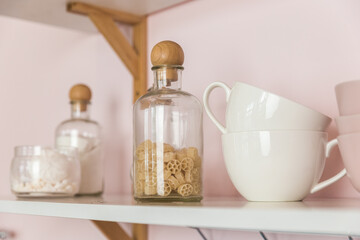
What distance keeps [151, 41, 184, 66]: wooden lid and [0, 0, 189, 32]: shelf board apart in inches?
11.9

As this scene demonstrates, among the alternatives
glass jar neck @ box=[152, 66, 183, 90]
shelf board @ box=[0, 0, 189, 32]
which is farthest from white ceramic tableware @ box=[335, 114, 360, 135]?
shelf board @ box=[0, 0, 189, 32]

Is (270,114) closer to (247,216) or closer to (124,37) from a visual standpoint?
(247,216)

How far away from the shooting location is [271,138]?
0.66 metres

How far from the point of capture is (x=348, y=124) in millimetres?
628

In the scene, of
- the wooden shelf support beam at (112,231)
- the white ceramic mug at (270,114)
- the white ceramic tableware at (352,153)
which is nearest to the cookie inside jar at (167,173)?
the white ceramic mug at (270,114)

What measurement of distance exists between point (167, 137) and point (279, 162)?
0.67 feet

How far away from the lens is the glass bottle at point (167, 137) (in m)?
0.75

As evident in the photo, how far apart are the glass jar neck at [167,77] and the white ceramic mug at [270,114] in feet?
0.50

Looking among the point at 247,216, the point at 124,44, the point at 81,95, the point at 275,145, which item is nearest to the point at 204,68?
the point at 124,44

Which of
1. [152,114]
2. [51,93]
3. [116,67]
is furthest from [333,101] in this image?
[51,93]

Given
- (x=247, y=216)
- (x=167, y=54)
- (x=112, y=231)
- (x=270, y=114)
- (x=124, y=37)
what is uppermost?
(x=124, y=37)

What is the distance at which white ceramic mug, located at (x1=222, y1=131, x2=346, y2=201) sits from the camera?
65 centimetres

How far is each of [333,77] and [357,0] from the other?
13 centimetres

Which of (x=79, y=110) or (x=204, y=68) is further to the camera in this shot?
(x=79, y=110)
